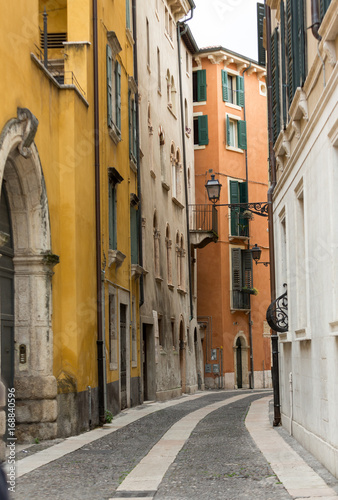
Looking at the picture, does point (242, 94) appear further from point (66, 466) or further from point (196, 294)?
point (66, 466)

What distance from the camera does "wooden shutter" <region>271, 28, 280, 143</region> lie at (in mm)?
14102

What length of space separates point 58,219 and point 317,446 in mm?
6121

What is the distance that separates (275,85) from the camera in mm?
14594

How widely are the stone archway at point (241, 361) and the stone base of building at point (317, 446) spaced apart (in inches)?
1058

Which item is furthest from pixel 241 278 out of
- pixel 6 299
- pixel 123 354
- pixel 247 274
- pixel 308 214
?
pixel 308 214

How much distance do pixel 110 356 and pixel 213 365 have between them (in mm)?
20595

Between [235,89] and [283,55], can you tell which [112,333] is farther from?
[235,89]

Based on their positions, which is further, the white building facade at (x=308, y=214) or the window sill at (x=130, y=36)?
the window sill at (x=130, y=36)

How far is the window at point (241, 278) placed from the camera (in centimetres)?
3909

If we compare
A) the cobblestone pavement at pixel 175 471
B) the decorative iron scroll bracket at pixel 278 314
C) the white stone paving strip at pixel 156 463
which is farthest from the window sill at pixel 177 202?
the cobblestone pavement at pixel 175 471

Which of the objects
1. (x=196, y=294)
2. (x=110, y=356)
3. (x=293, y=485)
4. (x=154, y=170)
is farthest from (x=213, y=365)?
(x=293, y=485)

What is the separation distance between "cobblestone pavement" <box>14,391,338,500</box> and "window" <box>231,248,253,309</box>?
82.7 feet

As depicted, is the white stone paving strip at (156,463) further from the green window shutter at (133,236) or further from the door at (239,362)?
the door at (239,362)

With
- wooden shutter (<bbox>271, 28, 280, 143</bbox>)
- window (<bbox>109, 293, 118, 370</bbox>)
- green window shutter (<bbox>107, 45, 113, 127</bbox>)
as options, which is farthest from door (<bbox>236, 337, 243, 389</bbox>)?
wooden shutter (<bbox>271, 28, 280, 143</bbox>)
